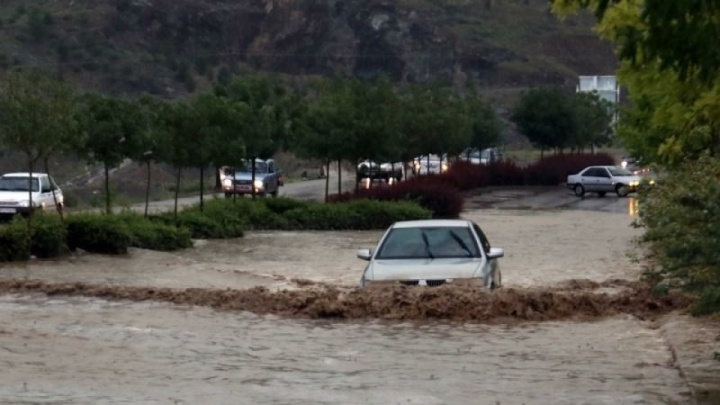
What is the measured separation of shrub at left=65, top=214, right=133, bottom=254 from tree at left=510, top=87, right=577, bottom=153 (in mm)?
53039

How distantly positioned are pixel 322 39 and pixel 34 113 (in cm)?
9853

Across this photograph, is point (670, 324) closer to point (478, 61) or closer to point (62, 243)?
point (62, 243)

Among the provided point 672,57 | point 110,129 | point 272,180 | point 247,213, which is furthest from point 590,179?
point 672,57

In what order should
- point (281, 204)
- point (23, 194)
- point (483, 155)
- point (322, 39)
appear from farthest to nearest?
point (322, 39) < point (483, 155) < point (281, 204) < point (23, 194)

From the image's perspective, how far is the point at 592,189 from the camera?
67.3 m

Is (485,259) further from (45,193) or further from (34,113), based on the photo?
(45,193)

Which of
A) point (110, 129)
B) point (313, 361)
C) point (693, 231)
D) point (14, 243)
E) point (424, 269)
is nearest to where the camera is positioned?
point (693, 231)

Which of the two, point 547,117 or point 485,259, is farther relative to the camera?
point 547,117

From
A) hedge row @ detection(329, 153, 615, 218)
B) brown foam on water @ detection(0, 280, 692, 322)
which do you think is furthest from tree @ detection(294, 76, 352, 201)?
brown foam on water @ detection(0, 280, 692, 322)

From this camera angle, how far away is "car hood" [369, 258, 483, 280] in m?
18.3

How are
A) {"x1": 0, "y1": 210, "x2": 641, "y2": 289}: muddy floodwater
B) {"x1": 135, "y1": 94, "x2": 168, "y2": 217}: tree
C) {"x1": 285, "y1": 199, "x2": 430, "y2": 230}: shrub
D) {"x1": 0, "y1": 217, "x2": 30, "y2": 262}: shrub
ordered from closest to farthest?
{"x1": 0, "y1": 210, "x2": 641, "y2": 289}: muddy floodwater, {"x1": 0, "y1": 217, "x2": 30, "y2": 262}: shrub, {"x1": 135, "y1": 94, "x2": 168, "y2": 217}: tree, {"x1": 285, "y1": 199, "x2": 430, "y2": 230}: shrub

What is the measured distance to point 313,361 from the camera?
15.2 m

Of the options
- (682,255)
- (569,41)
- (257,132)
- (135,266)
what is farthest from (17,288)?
(569,41)

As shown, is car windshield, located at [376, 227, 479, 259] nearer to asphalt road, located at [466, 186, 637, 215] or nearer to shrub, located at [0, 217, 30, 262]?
shrub, located at [0, 217, 30, 262]
